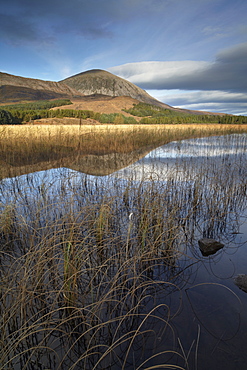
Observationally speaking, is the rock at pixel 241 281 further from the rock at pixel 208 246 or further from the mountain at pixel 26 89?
the mountain at pixel 26 89

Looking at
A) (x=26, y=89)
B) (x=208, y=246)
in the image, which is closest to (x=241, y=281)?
(x=208, y=246)

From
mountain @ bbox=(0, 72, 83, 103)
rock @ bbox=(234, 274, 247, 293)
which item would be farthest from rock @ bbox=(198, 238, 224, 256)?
mountain @ bbox=(0, 72, 83, 103)

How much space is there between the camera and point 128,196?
15.8ft

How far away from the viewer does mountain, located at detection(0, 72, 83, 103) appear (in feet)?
438

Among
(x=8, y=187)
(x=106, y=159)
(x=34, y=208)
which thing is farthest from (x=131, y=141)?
(x=34, y=208)

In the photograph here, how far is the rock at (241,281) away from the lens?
2.40m

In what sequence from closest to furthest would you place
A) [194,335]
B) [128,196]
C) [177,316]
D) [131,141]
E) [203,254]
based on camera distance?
[194,335], [177,316], [203,254], [128,196], [131,141]

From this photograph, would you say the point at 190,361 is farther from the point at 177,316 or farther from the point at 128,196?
the point at 128,196

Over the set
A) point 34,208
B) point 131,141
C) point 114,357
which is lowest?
point 114,357

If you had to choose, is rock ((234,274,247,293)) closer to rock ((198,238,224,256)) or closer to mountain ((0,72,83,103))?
rock ((198,238,224,256))

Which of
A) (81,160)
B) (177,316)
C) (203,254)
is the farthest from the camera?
(81,160)

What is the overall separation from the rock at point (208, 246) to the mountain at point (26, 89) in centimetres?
14288

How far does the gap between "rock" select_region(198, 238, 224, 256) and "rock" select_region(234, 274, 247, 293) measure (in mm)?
534

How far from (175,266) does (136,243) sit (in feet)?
1.76
